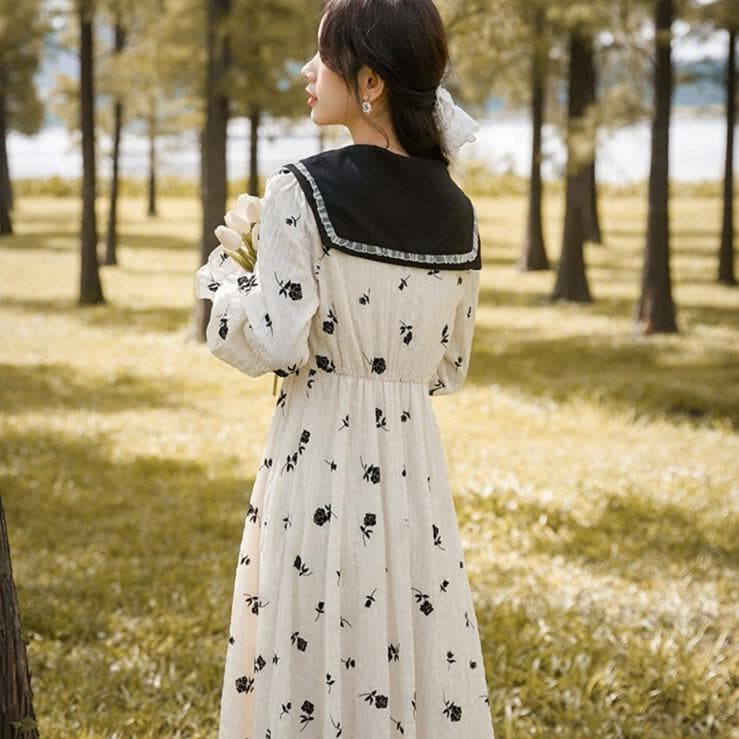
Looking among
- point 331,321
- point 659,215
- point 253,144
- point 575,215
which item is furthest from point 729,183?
point 331,321

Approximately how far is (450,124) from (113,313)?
13.2m

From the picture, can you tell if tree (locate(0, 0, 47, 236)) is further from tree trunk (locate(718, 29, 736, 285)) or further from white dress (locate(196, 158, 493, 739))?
white dress (locate(196, 158, 493, 739))

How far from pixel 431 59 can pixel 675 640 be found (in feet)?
9.54

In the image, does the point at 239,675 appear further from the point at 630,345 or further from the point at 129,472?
the point at 630,345

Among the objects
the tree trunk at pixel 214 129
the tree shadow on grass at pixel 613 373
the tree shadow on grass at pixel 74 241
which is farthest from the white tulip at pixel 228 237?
the tree shadow on grass at pixel 74 241

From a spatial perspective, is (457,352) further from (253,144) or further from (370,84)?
(253,144)

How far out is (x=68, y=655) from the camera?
4285 millimetres

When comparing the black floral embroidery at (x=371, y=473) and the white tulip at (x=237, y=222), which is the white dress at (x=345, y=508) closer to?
the black floral embroidery at (x=371, y=473)

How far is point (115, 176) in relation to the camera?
2122cm

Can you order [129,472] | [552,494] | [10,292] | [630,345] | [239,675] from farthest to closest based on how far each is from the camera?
[10,292]
[630,345]
[129,472]
[552,494]
[239,675]

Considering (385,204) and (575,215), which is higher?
(575,215)

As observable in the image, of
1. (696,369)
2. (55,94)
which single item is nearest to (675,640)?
(696,369)

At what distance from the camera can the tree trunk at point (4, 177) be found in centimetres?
2763

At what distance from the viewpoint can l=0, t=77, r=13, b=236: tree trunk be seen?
2763 centimetres
